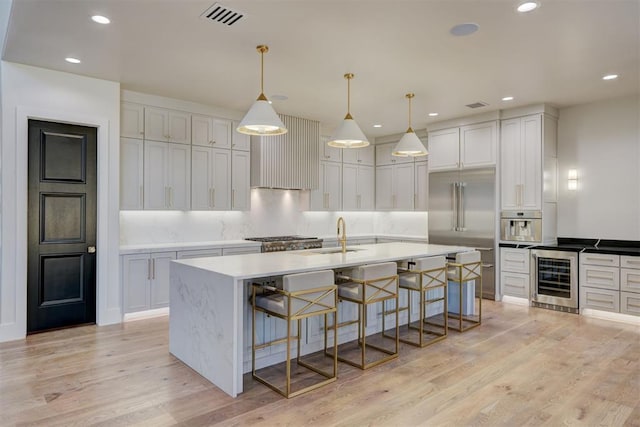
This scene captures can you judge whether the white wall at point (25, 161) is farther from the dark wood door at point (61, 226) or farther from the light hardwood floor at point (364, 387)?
the light hardwood floor at point (364, 387)

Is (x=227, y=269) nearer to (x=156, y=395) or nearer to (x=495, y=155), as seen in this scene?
(x=156, y=395)

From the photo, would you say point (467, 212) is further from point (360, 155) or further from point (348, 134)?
point (348, 134)

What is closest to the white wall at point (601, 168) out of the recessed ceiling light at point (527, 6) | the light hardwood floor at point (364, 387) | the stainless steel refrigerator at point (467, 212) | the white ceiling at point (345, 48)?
the white ceiling at point (345, 48)

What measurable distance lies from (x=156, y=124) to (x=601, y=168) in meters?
5.91

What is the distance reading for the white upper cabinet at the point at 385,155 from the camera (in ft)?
25.3

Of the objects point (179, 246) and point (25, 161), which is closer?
point (25, 161)

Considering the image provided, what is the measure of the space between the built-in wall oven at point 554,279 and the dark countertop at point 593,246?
72 mm

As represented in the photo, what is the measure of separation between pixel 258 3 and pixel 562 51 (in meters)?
2.80

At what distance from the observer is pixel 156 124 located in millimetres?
5199

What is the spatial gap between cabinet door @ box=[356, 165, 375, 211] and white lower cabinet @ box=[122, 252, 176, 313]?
12.8ft

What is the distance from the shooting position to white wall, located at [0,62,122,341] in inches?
157

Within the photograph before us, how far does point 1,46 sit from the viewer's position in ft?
12.3

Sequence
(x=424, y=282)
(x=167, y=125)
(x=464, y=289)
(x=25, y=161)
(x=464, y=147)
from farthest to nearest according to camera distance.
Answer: (x=464, y=147) → (x=167, y=125) → (x=464, y=289) → (x=25, y=161) → (x=424, y=282)

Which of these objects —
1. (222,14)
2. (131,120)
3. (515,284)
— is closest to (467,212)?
(515,284)
